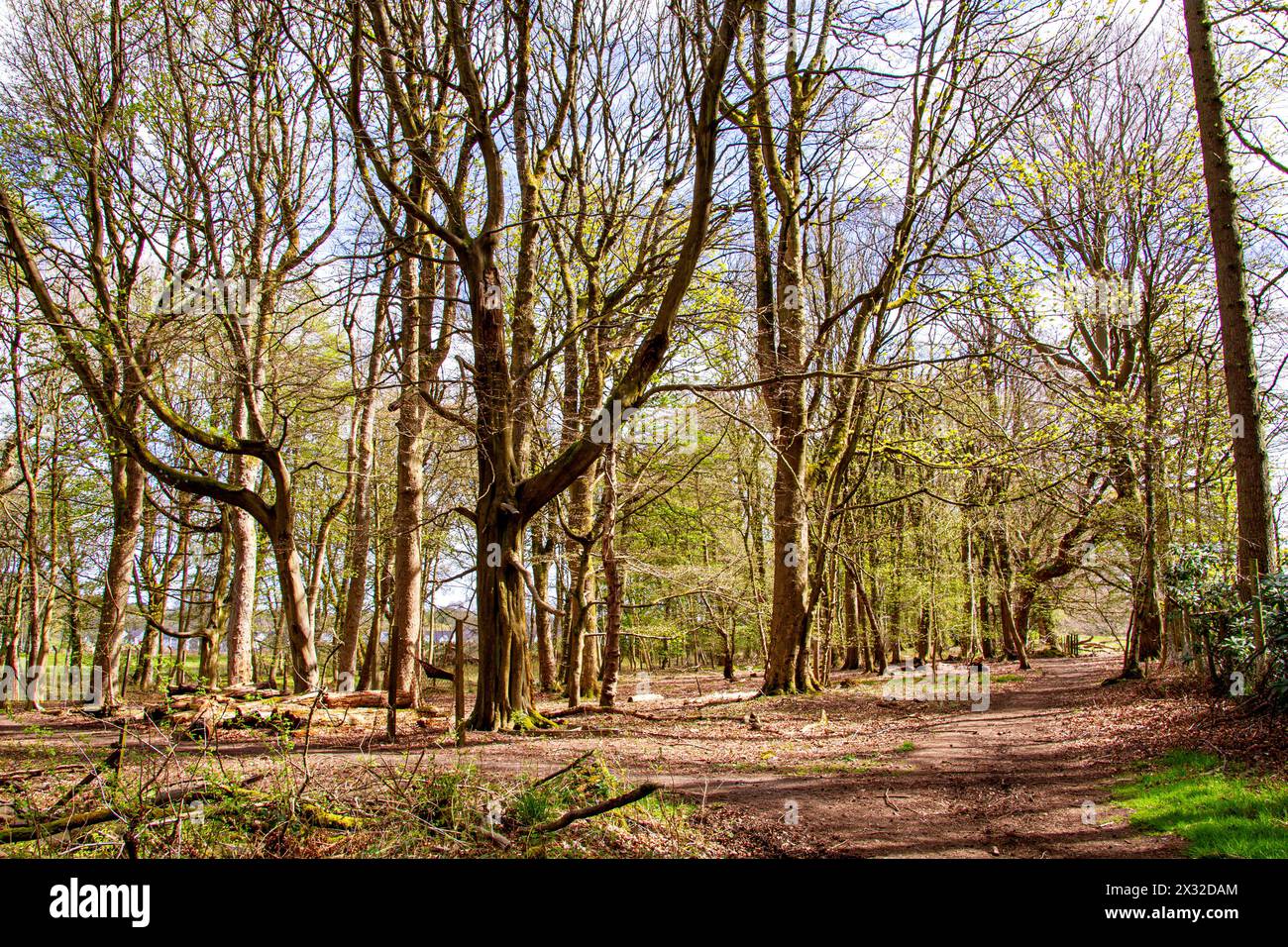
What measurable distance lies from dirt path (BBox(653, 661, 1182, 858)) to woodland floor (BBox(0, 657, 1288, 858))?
0.07ft

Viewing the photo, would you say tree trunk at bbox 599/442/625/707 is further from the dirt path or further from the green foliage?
the green foliage

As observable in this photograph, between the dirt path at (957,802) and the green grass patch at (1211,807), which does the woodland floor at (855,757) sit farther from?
the green grass patch at (1211,807)

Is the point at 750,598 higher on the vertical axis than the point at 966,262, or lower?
lower

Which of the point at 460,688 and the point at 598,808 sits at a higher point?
the point at 460,688

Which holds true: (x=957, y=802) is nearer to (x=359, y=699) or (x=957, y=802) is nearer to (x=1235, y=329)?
(x=1235, y=329)

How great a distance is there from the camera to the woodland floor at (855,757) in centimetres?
462

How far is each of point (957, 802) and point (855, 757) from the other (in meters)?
1.88

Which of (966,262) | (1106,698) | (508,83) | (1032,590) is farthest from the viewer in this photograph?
(1032,590)

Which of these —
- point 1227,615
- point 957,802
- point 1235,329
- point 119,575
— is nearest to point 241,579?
point 119,575

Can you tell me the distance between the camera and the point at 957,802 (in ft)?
18.1
